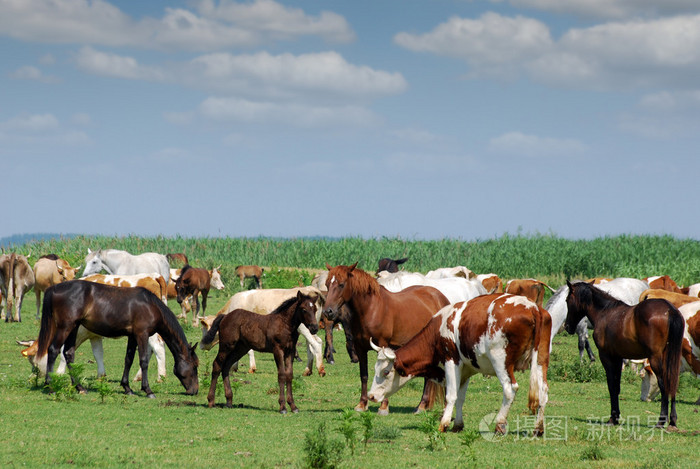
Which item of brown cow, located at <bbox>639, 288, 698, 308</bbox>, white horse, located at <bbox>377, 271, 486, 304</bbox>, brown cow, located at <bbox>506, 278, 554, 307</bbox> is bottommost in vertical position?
brown cow, located at <bbox>506, 278, 554, 307</bbox>

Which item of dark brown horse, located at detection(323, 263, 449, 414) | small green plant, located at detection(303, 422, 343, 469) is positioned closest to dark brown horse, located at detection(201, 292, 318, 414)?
dark brown horse, located at detection(323, 263, 449, 414)

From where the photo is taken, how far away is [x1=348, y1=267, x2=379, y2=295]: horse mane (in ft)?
40.7

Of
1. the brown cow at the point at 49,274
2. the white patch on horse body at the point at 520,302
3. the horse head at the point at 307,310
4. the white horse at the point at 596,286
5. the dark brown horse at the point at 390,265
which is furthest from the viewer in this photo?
the brown cow at the point at 49,274

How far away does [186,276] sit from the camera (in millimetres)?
26906

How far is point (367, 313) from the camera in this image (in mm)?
12461

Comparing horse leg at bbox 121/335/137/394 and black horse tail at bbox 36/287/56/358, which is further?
horse leg at bbox 121/335/137/394

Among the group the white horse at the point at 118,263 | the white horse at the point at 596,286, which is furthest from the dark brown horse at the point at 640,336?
the white horse at the point at 118,263

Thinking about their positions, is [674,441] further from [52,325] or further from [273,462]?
[52,325]

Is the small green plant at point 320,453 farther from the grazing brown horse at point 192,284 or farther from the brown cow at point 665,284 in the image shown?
the grazing brown horse at point 192,284

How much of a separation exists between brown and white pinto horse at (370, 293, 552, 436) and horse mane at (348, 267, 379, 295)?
Result: 1.48m

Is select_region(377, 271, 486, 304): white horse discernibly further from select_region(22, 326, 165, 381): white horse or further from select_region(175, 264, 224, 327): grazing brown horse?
select_region(175, 264, 224, 327): grazing brown horse

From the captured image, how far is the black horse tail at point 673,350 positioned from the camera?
10.8 meters

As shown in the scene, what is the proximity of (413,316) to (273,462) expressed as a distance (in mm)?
4779

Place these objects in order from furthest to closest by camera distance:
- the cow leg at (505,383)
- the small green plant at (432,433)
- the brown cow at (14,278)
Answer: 1. the brown cow at (14,278)
2. the cow leg at (505,383)
3. the small green plant at (432,433)
